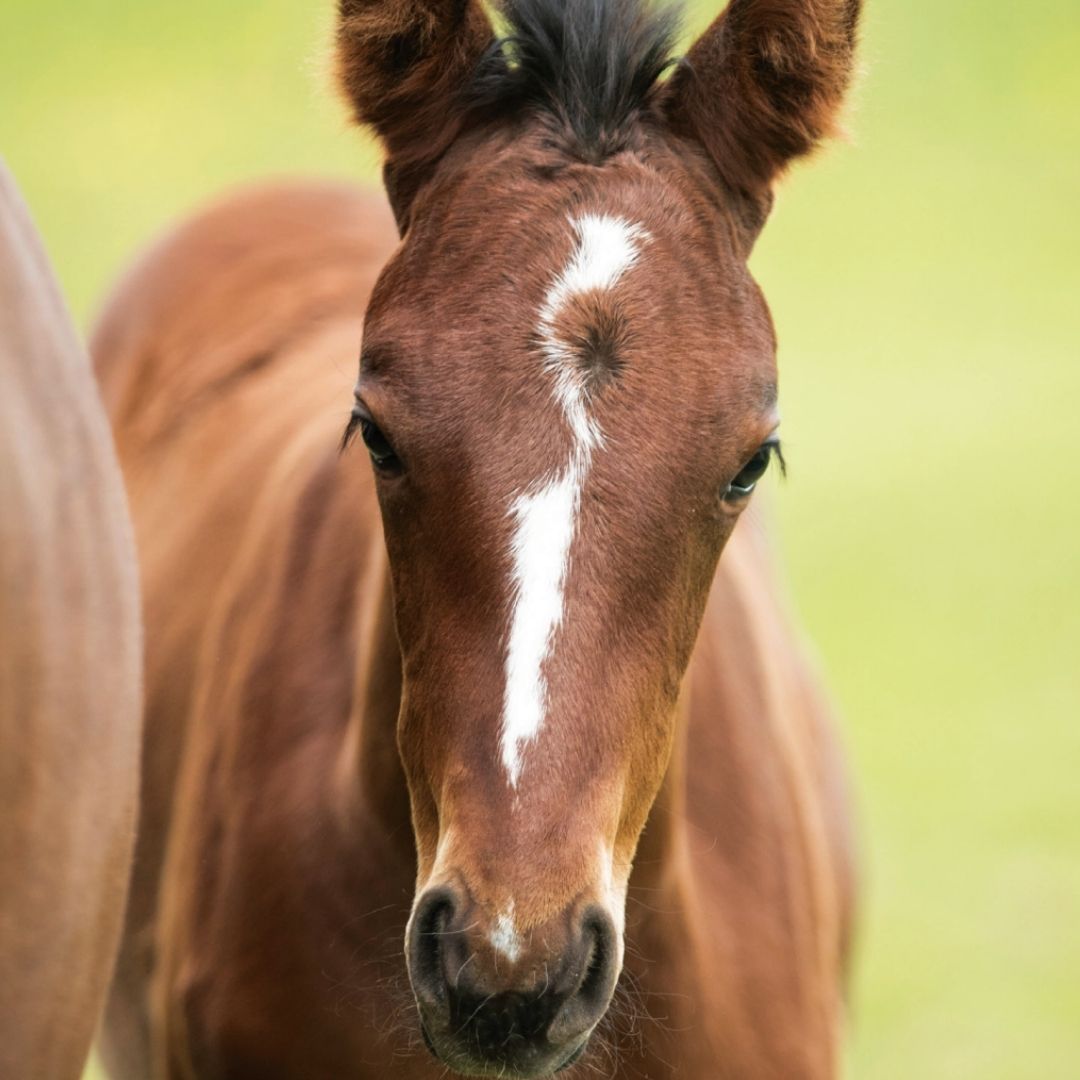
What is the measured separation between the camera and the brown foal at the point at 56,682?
7.29ft

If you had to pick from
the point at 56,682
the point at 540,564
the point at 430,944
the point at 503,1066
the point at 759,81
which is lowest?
the point at 503,1066

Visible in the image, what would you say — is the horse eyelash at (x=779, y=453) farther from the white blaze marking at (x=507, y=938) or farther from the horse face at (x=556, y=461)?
the white blaze marking at (x=507, y=938)

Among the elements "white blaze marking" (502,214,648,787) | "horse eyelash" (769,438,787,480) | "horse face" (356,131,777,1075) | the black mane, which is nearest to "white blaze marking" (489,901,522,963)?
"horse face" (356,131,777,1075)

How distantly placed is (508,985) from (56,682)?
2.30 ft

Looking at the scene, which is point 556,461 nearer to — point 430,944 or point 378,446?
point 378,446

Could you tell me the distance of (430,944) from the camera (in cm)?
211

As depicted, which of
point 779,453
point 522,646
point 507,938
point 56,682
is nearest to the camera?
point 507,938

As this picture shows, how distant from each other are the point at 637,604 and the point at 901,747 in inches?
233

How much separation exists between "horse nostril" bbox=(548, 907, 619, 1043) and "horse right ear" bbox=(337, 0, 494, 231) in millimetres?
1069

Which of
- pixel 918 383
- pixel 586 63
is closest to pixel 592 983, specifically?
pixel 586 63

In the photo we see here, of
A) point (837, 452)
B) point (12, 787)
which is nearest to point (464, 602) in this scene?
point (12, 787)

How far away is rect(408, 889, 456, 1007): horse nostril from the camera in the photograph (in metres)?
2.07

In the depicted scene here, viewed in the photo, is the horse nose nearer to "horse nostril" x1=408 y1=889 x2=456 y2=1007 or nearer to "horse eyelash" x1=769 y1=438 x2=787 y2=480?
"horse nostril" x1=408 y1=889 x2=456 y2=1007

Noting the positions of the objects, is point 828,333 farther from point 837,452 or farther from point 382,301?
point 382,301
